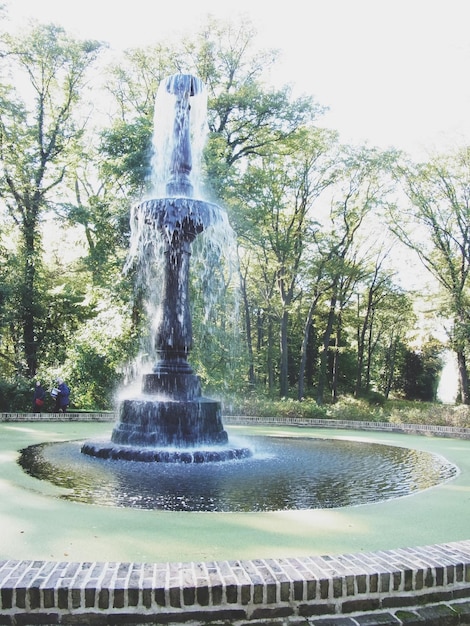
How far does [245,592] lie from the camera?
3.06m

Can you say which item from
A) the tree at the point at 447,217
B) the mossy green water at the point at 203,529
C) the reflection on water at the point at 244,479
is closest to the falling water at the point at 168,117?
the reflection on water at the point at 244,479

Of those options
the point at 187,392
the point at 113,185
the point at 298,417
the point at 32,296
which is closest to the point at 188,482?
the point at 187,392

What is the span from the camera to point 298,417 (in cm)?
2020

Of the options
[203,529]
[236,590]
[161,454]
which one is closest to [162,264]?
[161,454]

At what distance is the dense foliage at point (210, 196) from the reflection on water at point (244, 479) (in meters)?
10.5

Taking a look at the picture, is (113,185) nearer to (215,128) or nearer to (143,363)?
(215,128)

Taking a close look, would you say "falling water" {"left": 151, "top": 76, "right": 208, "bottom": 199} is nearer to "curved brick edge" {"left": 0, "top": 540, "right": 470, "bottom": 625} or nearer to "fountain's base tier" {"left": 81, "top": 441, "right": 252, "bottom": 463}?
"fountain's base tier" {"left": 81, "top": 441, "right": 252, "bottom": 463}

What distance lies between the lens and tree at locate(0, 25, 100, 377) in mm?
26250

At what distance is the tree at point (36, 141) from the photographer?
26.2 m

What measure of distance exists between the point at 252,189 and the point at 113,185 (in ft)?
20.4

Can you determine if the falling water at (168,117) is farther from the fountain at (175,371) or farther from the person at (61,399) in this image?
the person at (61,399)

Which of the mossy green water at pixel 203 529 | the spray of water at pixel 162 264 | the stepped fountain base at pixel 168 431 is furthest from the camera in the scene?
the spray of water at pixel 162 264

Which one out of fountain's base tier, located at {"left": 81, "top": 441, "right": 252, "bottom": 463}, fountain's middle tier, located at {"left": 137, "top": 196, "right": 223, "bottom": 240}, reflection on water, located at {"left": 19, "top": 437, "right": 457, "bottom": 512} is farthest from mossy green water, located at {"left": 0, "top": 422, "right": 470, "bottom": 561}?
fountain's middle tier, located at {"left": 137, "top": 196, "right": 223, "bottom": 240}

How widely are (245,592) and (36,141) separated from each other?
1107 inches
